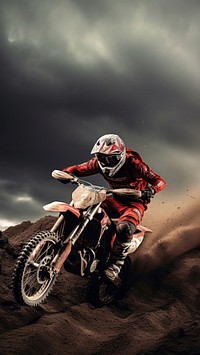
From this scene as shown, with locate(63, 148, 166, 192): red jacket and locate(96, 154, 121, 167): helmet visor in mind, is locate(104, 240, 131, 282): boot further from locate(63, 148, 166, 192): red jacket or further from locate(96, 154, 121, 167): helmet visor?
locate(96, 154, 121, 167): helmet visor

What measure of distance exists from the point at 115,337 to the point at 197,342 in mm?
1171

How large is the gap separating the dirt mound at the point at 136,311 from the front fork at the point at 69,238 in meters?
0.86

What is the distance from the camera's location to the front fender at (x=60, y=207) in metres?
6.22

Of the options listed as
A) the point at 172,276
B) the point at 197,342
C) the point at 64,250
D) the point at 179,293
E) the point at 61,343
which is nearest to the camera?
the point at 197,342

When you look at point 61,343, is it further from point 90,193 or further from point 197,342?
point 90,193

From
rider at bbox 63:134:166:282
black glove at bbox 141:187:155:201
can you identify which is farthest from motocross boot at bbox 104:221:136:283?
black glove at bbox 141:187:155:201

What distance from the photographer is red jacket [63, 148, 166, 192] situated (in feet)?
24.1

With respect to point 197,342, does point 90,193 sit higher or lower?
higher

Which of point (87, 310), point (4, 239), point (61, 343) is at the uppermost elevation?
point (4, 239)

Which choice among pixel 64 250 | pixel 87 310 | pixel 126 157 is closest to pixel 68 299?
pixel 87 310

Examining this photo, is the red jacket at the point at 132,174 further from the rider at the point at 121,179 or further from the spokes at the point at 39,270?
the spokes at the point at 39,270

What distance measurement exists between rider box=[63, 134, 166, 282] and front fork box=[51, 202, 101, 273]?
29.9 inches

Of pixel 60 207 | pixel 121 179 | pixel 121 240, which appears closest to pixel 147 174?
pixel 121 179

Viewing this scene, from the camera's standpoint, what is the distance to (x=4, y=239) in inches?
359
